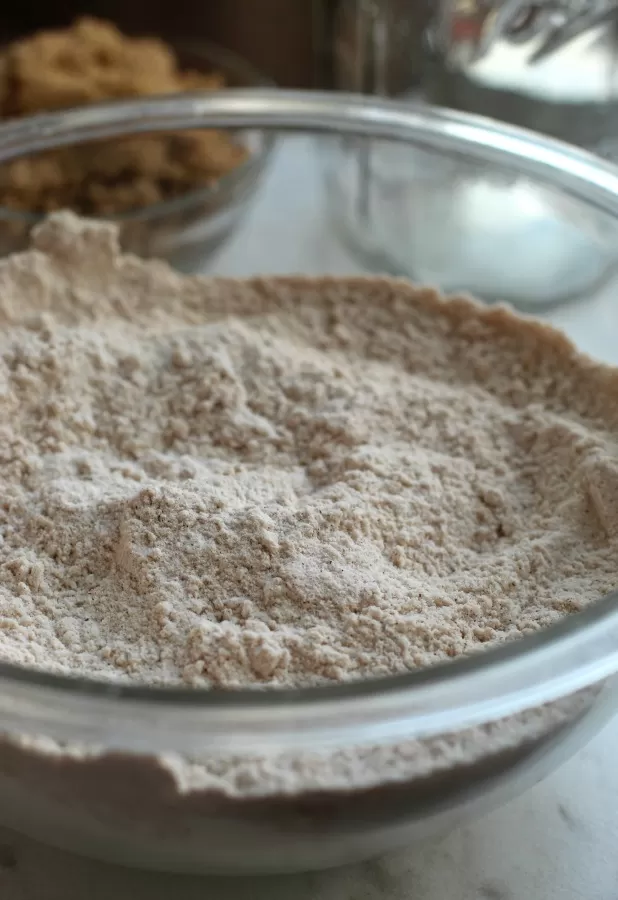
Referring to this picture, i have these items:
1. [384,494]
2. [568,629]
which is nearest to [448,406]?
[384,494]

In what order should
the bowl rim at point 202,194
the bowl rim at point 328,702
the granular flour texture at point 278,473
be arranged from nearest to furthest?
the bowl rim at point 328,702
the granular flour texture at point 278,473
the bowl rim at point 202,194

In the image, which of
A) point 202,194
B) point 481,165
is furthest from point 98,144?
point 481,165

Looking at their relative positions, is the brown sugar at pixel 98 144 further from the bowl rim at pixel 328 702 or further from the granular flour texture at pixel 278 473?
the bowl rim at pixel 328 702

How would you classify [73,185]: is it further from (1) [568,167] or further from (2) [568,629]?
(2) [568,629]

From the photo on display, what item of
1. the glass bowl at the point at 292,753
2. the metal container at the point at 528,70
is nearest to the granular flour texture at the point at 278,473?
the glass bowl at the point at 292,753

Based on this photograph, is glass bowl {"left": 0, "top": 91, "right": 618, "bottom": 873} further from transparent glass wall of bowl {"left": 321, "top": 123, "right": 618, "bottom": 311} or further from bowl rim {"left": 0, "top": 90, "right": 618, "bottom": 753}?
transparent glass wall of bowl {"left": 321, "top": 123, "right": 618, "bottom": 311}

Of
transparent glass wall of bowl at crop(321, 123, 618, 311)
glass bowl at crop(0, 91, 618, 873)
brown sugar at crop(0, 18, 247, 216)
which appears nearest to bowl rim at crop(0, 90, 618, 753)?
glass bowl at crop(0, 91, 618, 873)
